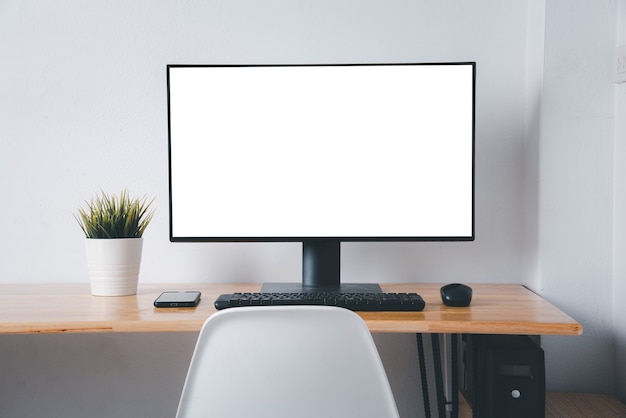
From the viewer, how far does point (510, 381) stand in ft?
4.08

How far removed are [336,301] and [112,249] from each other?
0.61 m

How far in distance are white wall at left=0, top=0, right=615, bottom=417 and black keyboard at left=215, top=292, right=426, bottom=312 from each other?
435mm

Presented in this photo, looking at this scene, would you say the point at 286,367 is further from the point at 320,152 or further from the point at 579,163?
the point at 579,163

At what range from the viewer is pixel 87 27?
1.72 meters

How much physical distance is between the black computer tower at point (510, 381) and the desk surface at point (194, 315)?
3.3 inches

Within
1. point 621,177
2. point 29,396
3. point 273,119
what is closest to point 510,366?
point 621,177

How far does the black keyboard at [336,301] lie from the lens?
48.5 inches

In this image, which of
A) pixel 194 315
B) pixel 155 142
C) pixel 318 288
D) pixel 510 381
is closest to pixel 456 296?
pixel 510 381

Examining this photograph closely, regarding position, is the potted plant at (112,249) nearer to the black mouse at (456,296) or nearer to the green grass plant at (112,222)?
the green grass plant at (112,222)

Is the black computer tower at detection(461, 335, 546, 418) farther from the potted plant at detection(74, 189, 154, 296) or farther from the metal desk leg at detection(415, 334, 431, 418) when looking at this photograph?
the potted plant at detection(74, 189, 154, 296)

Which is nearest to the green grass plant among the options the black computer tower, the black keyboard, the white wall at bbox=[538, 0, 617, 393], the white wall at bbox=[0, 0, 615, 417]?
the white wall at bbox=[0, 0, 615, 417]

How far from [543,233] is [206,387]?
1072mm

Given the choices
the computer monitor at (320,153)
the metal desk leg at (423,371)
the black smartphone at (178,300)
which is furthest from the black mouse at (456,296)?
the black smartphone at (178,300)

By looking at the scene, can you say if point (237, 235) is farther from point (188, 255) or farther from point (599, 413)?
point (599, 413)
